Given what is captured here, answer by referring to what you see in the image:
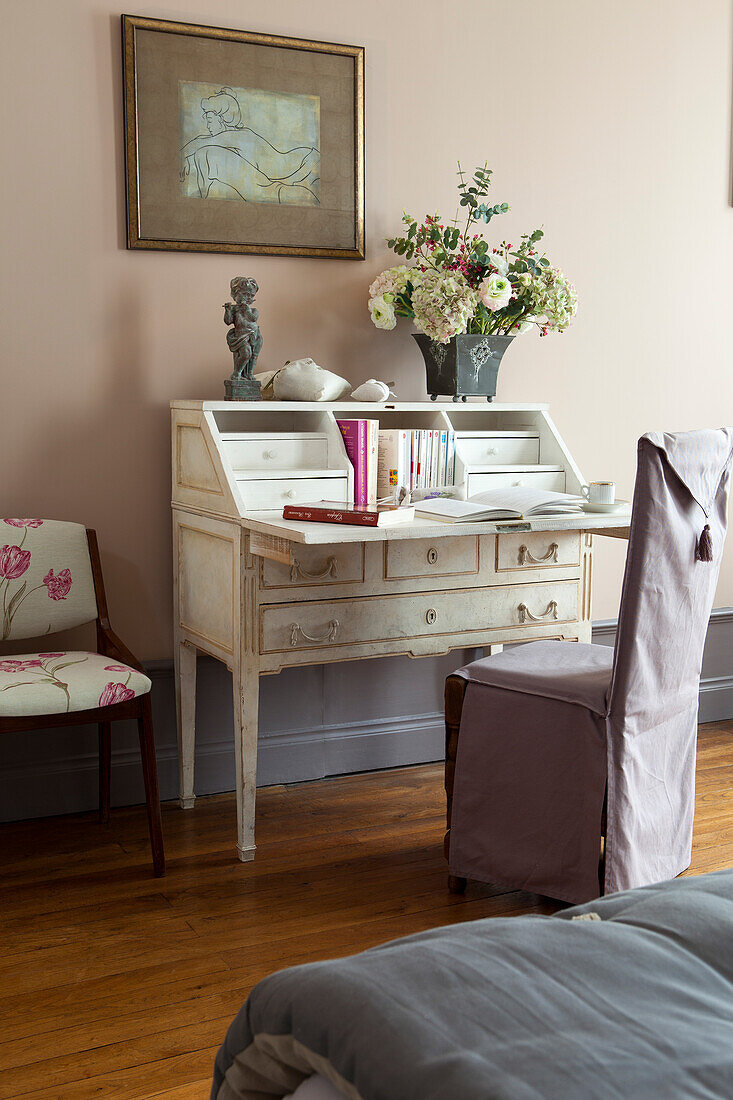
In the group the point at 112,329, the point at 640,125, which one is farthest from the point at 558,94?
A: the point at 112,329

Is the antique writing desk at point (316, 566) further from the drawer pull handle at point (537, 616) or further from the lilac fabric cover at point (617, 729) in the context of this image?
the lilac fabric cover at point (617, 729)

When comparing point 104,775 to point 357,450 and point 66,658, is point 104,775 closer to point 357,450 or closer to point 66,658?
point 66,658

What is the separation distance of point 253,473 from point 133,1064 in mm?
1304

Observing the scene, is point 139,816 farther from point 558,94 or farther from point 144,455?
point 558,94

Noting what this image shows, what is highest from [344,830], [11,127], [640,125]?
[640,125]

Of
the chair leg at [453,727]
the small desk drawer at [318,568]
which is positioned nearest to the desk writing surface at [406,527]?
the small desk drawer at [318,568]

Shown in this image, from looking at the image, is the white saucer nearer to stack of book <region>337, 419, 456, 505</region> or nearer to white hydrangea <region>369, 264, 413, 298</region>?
stack of book <region>337, 419, 456, 505</region>

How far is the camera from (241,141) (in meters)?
2.75

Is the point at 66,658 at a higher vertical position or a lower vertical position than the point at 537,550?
lower

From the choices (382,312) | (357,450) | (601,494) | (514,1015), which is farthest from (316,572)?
(514,1015)

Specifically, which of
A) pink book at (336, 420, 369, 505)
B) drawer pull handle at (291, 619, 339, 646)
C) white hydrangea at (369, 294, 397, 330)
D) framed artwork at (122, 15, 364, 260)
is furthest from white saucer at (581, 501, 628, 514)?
framed artwork at (122, 15, 364, 260)

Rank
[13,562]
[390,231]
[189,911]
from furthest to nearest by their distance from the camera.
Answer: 1. [390,231]
2. [13,562]
3. [189,911]

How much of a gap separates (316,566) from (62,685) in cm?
61

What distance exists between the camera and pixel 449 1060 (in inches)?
26.9
